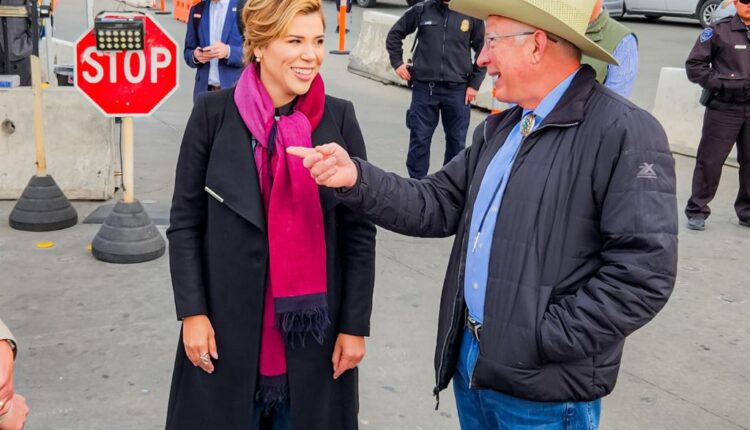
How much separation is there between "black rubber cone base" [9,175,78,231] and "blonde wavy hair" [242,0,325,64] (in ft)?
14.1

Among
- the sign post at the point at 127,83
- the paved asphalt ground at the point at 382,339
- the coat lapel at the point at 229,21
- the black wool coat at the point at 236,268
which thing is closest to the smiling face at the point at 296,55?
the black wool coat at the point at 236,268

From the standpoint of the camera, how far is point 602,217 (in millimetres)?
2248

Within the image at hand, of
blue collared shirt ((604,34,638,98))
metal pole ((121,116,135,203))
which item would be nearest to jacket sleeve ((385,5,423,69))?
blue collared shirt ((604,34,638,98))

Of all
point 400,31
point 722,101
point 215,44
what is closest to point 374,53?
point 400,31

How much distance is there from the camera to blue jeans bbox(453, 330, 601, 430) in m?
2.38

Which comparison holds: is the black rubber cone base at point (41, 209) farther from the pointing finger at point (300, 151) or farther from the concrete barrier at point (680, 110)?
the concrete barrier at point (680, 110)

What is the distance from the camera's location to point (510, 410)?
242 centimetres

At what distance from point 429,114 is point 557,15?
18.0ft

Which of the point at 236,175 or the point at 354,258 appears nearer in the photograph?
the point at 236,175

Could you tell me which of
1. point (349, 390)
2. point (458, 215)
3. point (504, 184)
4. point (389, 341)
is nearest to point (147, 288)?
point (389, 341)

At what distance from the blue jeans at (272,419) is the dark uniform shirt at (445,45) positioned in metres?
5.08

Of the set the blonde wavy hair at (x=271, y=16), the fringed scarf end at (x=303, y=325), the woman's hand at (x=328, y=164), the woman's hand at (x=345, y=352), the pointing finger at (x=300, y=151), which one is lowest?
the woman's hand at (x=345, y=352)

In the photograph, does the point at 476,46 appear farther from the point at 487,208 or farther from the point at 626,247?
the point at 626,247

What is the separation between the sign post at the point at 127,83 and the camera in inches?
228
